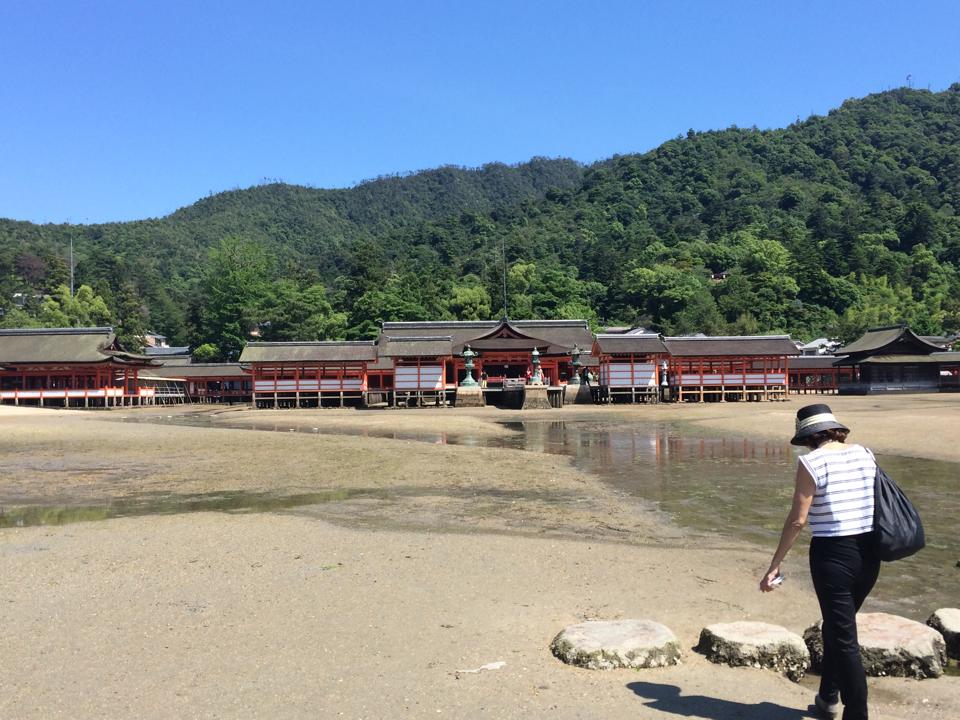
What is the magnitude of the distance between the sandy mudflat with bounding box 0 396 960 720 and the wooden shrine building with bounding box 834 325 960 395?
161 feet

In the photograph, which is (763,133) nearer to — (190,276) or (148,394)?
(190,276)

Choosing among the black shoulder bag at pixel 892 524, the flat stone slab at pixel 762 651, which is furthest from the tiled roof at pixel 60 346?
the black shoulder bag at pixel 892 524

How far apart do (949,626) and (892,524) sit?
198cm

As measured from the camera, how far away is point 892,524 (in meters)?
4.07

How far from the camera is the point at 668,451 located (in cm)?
1998

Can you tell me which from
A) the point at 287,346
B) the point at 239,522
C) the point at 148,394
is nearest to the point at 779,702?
the point at 239,522

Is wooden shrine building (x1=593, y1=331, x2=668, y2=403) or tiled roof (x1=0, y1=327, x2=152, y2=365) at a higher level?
tiled roof (x1=0, y1=327, x2=152, y2=365)

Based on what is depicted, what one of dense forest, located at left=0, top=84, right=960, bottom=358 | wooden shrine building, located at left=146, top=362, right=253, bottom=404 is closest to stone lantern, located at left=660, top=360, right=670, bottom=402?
dense forest, located at left=0, top=84, right=960, bottom=358

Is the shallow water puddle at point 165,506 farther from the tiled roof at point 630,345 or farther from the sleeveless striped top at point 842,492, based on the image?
the tiled roof at point 630,345

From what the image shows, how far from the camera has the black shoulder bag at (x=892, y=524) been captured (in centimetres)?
404

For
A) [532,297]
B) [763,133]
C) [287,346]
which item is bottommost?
[287,346]

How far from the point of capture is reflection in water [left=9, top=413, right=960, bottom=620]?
301 inches

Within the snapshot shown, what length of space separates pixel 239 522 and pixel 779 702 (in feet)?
25.0

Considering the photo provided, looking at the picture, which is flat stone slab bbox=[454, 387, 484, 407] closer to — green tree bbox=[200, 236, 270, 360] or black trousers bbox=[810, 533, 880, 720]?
green tree bbox=[200, 236, 270, 360]
